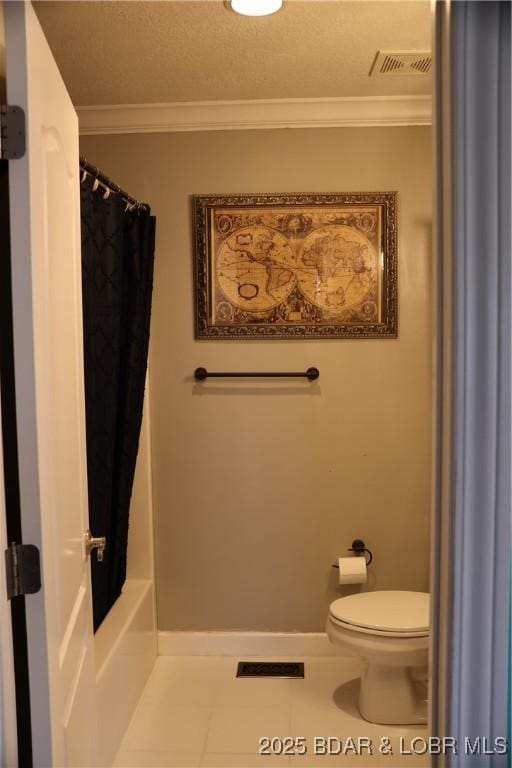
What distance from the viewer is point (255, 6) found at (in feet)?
6.48

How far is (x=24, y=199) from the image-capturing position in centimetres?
124

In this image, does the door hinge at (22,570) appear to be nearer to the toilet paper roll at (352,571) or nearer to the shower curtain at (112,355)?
the shower curtain at (112,355)

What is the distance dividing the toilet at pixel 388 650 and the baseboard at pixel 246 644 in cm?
45

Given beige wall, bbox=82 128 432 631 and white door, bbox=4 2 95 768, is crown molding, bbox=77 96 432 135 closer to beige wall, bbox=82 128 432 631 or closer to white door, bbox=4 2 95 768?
beige wall, bbox=82 128 432 631

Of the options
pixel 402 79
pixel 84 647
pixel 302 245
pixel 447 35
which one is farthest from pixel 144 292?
pixel 447 35

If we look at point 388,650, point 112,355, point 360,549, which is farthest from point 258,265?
point 388,650

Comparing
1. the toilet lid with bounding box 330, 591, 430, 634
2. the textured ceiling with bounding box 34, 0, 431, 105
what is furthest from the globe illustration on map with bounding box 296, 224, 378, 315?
the toilet lid with bounding box 330, 591, 430, 634

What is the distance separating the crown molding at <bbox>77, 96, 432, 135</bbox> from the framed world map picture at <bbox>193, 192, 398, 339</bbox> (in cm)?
30

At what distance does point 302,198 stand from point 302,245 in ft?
0.65

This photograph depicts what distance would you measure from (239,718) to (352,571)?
74cm

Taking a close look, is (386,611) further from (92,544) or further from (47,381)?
(47,381)

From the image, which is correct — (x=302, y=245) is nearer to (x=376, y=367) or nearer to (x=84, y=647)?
(x=376, y=367)

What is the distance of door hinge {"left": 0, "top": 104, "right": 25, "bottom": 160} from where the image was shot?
1224mm

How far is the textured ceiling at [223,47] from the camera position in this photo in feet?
6.65
